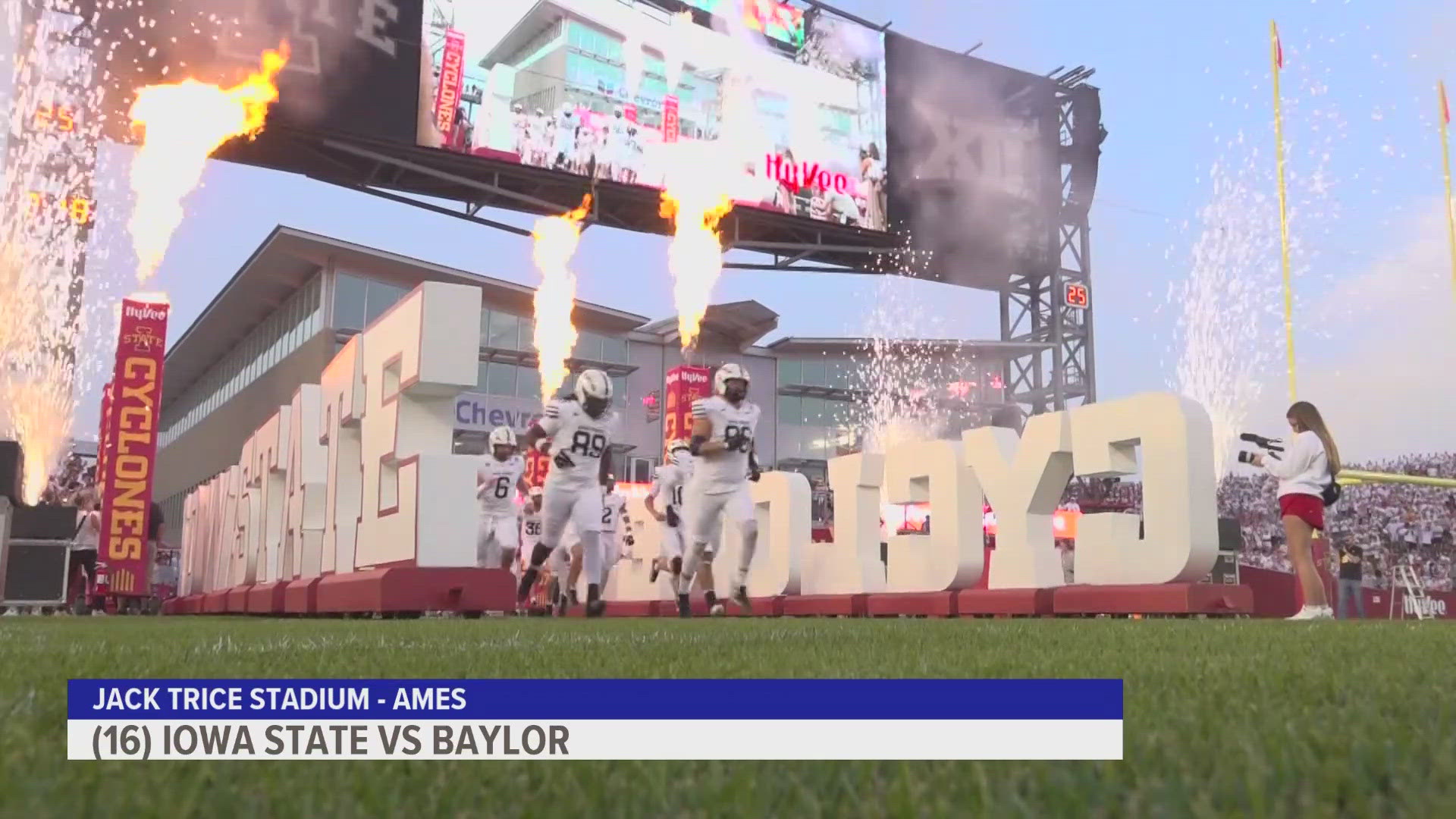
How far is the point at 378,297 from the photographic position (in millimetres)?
33469

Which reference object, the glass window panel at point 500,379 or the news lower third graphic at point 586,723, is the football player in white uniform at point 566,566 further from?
the glass window panel at point 500,379

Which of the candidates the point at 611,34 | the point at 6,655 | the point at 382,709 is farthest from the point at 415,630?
the point at 611,34

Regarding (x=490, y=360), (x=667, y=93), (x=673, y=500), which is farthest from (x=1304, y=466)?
(x=490, y=360)

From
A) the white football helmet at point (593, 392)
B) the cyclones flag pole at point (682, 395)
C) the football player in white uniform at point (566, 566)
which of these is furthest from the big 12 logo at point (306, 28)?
the white football helmet at point (593, 392)

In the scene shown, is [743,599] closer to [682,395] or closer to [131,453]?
[131,453]

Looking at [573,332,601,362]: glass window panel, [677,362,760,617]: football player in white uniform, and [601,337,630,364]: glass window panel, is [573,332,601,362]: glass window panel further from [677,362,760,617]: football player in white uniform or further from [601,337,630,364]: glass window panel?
[677,362,760,617]: football player in white uniform

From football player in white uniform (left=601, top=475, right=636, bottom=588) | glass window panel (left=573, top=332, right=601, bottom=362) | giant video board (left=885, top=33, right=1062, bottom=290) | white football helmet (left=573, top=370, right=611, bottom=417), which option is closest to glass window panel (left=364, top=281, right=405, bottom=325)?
glass window panel (left=573, top=332, right=601, bottom=362)

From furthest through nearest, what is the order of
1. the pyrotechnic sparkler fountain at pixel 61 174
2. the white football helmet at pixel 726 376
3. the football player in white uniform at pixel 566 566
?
the pyrotechnic sparkler fountain at pixel 61 174, the football player in white uniform at pixel 566 566, the white football helmet at pixel 726 376

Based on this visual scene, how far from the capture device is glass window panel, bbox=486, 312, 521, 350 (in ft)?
119

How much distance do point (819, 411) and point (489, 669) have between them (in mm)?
43013

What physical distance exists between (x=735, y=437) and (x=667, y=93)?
22422mm

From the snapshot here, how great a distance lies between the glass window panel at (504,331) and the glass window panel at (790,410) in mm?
12078

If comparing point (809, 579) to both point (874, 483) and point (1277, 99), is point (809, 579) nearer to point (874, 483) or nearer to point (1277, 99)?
point (874, 483)

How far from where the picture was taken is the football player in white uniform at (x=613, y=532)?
1388 cm
